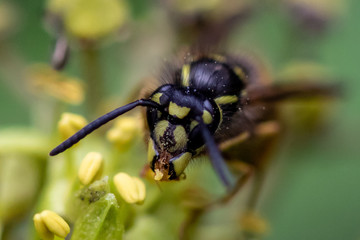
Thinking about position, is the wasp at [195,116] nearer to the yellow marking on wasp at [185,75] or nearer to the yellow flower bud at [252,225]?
the yellow marking on wasp at [185,75]

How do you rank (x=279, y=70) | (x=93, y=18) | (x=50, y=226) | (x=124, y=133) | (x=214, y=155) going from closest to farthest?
(x=214, y=155) < (x=50, y=226) < (x=124, y=133) < (x=93, y=18) < (x=279, y=70)

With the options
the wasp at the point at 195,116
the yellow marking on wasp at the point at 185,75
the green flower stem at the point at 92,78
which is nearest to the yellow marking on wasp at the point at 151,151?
the wasp at the point at 195,116

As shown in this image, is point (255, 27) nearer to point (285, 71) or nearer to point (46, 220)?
point (285, 71)

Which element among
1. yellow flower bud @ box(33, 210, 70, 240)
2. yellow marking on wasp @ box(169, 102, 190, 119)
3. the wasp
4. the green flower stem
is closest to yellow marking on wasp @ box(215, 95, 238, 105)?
the wasp

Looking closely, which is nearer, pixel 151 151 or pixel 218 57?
pixel 151 151

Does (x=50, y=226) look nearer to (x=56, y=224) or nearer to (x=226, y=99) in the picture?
(x=56, y=224)

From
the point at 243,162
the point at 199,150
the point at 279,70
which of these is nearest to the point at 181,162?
the point at 199,150

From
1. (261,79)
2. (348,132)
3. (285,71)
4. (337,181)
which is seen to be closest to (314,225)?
(337,181)
